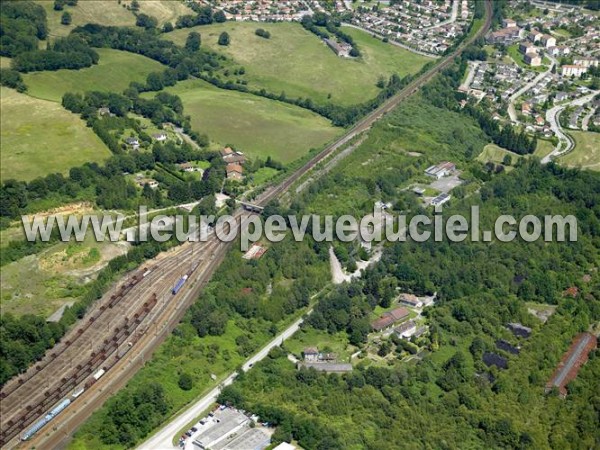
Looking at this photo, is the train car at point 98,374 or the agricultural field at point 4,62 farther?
the agricultural field at point 4,62

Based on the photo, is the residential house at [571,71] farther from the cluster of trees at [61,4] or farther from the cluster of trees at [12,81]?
the cluster of trees at [61,4]

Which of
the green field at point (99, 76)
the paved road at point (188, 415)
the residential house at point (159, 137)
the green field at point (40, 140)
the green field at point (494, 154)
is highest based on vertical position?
the paved road at point (188, 415)

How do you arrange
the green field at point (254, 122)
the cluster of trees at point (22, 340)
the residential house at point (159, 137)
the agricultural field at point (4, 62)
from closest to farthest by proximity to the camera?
the cluster of trees at point (22, 340) → the residential house at point (159, 137) → the green field at point (254, 122) → the agricultural field at point (4, 62)

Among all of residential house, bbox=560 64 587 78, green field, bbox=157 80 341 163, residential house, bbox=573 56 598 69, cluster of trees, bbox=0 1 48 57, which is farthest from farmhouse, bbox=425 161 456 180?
cluster of trees, bbox=0 1 48 57

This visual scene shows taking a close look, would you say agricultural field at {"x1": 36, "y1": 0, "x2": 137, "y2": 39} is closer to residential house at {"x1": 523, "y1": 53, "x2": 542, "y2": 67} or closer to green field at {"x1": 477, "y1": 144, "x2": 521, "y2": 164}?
residential house at {"x1": 523, "y1": 53, "x2": 542, "y2": 67}

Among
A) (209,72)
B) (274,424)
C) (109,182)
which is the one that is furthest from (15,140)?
(274,424)

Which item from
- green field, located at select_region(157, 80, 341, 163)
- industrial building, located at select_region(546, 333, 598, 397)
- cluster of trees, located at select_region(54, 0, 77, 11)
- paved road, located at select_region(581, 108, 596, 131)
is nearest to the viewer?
industrial building, located at select_region(546, 333, 598, 397)

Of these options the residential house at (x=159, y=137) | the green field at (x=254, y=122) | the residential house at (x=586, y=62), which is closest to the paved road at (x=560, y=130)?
the residential house at (x=586, y=62)
